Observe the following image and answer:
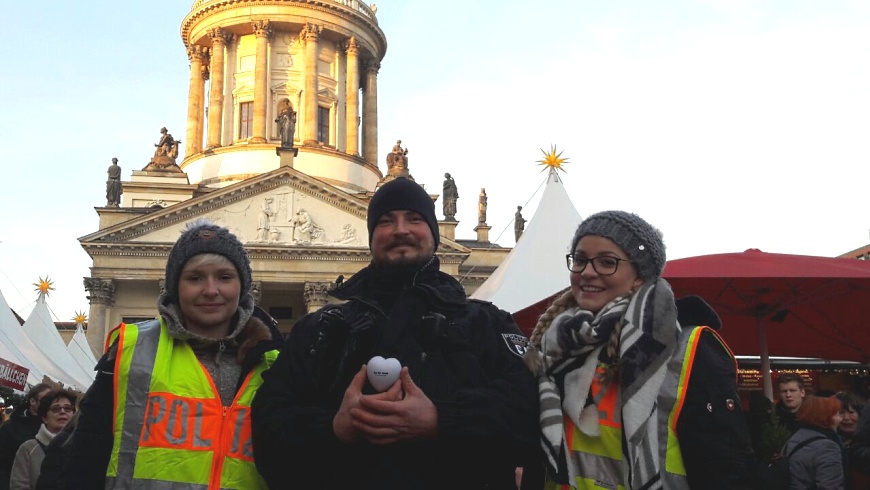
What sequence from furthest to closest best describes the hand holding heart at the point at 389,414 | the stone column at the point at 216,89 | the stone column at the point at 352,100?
the stone column at the point at 352,100 → the stone column at the point at 216,89 → the hand holding heart at the point at 389,414

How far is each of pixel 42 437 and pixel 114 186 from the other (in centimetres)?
3384

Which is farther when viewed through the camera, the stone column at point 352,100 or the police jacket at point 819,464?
the stone column at point 352,100

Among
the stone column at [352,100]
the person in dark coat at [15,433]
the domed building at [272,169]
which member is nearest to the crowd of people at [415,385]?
the person in dark coat at [15,433]

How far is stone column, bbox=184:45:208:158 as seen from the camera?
151 ft

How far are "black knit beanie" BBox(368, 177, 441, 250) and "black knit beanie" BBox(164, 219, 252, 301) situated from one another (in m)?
0.62

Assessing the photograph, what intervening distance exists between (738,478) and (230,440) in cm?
180

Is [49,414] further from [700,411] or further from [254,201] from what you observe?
[254,201]

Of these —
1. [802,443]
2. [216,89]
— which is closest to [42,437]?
[802,443]

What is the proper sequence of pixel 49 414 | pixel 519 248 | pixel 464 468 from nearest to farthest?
pixel 464 468 < pixel 49 414 < pixel 519 248

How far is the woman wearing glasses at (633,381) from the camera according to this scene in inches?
115

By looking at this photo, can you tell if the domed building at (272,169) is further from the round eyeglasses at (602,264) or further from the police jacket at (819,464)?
the round eyeglasses at (602,264)

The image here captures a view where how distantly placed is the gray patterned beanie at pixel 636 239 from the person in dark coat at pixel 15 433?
5.12m

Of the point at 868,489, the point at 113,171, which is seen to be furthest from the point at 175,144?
the point at 868,489

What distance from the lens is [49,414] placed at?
6.57 m
